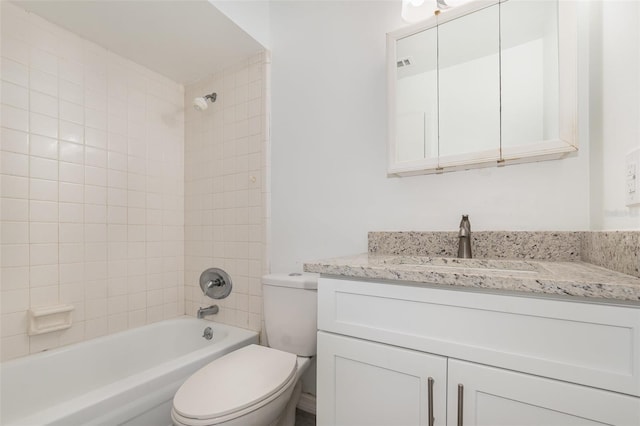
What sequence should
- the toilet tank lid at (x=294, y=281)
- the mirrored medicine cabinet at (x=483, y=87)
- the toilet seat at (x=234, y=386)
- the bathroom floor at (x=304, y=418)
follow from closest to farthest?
the toilet seat at (x=234, y=386) < the mirrored medicine cabinet at (x=483, y=87) < the toilet tank lid at (x=294, y=281) < the bathroom floor at (x=304, y=418)

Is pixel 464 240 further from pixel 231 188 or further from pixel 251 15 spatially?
pixel 251 15

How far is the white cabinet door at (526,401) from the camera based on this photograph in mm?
602

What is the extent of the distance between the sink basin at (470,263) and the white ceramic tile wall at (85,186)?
1.65m

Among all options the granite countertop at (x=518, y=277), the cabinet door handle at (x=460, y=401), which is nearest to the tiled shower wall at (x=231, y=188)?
the granite countertop at (x=518, y=277)

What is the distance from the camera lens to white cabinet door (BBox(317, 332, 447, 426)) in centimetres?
79

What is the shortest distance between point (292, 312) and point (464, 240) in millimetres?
A: 848

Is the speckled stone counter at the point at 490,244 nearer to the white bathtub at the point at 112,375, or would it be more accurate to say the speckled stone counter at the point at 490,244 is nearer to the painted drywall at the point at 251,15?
the white bathtub at the point at 112,375

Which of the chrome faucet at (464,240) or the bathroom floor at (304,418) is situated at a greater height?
the chrome faucet at (464,240)

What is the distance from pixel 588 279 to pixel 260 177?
1.58 meters

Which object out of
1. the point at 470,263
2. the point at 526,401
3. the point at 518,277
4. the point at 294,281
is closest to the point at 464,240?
the point at 470,263

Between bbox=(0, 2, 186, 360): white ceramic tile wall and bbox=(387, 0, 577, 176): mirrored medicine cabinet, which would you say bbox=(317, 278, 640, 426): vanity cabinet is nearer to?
bbox=(387, 0, 577, 176): mirrored medicine cabinet

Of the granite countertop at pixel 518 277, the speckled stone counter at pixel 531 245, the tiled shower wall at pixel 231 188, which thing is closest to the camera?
the granite countertop at pixel 518 277

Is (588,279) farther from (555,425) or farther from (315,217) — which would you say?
(315,217)

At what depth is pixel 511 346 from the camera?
0.69 meters
